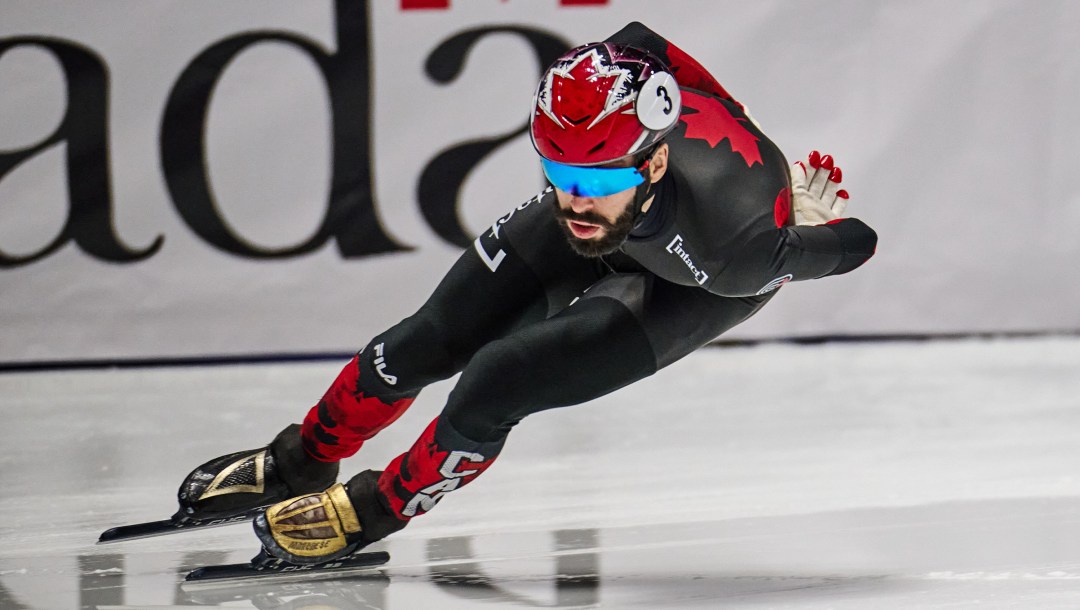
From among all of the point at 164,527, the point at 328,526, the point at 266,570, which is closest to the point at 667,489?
the point at 328,526

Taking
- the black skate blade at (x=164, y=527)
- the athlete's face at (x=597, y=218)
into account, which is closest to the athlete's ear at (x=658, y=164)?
the athlete's face at (x=597, y=218)

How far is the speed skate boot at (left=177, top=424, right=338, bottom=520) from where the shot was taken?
287 centimetres

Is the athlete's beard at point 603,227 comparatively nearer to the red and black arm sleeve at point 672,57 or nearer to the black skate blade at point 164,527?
the red and black arm sleeve at point 672,57

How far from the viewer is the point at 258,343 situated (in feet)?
16.1

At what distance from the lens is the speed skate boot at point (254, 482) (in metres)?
2.87

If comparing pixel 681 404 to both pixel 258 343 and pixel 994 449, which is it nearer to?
pixel 994 449

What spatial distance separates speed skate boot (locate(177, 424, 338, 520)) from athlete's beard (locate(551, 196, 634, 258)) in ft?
3.09

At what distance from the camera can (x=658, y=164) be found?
7.70 ft


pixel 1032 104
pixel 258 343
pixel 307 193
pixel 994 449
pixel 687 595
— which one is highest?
pixel 1032 104

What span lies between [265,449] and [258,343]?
79.4 inches

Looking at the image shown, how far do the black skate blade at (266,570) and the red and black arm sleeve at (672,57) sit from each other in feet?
3.96

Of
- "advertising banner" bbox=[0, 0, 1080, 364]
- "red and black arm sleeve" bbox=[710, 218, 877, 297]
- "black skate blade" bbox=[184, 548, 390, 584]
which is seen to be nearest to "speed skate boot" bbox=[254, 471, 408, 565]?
"black skate blade" bbox=[184, 548, 390, 584]

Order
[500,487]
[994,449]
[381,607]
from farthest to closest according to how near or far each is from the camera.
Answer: [994,449], [500,487], [381,607]

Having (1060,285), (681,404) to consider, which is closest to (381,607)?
(681,404)
